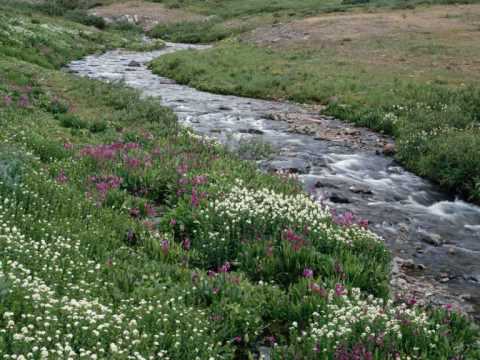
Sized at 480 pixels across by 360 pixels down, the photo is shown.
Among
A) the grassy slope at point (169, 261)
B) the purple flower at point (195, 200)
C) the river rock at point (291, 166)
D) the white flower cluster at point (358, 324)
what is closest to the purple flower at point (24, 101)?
the grassy slope at point (169, 261)

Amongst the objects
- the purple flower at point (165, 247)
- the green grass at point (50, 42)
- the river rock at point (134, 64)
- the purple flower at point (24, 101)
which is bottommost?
the purple flower at point (165, 247)

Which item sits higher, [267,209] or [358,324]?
[267,209]

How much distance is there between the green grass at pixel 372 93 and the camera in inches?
649

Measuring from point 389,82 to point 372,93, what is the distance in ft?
7.53

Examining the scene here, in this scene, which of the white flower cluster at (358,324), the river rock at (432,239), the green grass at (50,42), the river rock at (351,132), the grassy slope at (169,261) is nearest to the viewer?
the grassy slope at (169,261)

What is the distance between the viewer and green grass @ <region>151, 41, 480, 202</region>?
54.1ft

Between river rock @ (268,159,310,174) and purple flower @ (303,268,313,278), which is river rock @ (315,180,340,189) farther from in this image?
purple flower @ (303,268,313,278)

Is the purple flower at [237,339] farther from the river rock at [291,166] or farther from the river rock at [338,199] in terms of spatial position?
the river rock at [291,166]

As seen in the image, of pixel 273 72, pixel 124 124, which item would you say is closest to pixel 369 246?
pixel 124 124

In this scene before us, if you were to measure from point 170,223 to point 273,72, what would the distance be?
2271 centimetres

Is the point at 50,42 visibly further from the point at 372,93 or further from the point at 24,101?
the point at 372,93

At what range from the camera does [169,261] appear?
29.2 ft

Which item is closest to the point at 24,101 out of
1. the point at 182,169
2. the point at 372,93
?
the point at 182,169

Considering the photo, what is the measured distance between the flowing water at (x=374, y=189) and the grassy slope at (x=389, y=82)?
1.01 m
